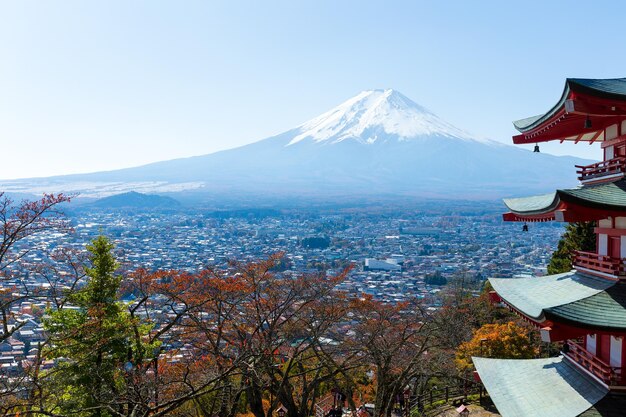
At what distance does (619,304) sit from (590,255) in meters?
1.21

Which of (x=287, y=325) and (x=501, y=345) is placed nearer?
(x=287, y=325)

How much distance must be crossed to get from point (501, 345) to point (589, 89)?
1293 centimetres

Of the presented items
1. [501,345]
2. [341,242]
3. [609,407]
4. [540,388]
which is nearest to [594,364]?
[609,407]

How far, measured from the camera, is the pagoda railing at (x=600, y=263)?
21.7 feet

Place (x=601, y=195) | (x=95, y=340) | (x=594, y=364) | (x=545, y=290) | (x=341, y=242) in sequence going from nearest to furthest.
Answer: (x=601, y=195) < (x=594, y=364) < (x=545, y=290) < (x=95, y=340) < (x=341, y=242)

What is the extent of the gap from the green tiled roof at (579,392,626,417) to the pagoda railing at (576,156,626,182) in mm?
2692

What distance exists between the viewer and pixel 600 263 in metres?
6.98

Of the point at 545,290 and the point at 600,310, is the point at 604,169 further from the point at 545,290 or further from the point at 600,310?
the point at 600,310

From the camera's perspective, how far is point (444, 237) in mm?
87625

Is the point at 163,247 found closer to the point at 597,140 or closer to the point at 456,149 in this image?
the point at 597,140

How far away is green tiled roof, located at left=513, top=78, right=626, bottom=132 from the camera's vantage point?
6332 mm

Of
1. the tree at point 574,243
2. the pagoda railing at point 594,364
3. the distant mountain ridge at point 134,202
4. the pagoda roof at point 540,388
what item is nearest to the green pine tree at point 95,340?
the pagoda roof at point 540,388

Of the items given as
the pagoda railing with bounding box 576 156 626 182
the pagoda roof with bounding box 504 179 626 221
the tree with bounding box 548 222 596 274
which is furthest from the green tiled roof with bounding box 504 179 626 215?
the tree with bounding box 548 222 596 274

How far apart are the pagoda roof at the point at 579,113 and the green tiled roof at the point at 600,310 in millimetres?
2130
